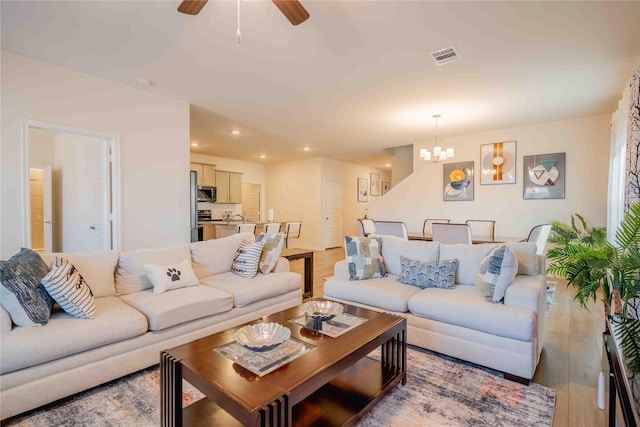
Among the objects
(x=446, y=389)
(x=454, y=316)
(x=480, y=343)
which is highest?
(x=454, y=316)

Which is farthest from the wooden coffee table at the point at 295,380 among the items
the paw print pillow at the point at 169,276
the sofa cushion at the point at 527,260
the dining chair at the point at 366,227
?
the dining chair at the point at 366,227

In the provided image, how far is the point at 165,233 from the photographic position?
13.4 feet

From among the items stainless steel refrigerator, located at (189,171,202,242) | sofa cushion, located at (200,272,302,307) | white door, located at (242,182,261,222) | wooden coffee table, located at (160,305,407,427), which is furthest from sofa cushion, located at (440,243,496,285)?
white door, located at (242,182,261,222)

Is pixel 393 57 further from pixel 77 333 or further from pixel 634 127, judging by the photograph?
pixel 77 333

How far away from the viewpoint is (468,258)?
9.34 ft

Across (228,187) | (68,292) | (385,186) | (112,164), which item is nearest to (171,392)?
(68,292)

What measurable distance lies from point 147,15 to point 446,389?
3535mm

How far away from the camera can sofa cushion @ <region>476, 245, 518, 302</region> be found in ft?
7.55

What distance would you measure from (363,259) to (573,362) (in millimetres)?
1860

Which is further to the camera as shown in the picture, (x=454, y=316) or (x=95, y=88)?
(x=95, y=88)

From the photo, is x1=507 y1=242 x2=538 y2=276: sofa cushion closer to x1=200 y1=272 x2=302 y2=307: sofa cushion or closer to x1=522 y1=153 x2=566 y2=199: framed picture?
x1=200 y1=272 x2=302 y2=307: sofa cushion

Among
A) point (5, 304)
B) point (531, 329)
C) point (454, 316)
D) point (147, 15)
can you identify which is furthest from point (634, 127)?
point (5, 304)

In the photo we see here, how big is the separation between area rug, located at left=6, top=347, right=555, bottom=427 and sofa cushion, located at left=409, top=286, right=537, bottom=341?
0.34 metres

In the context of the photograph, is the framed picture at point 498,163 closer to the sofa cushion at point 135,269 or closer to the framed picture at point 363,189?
the framed picture at point 363,189
